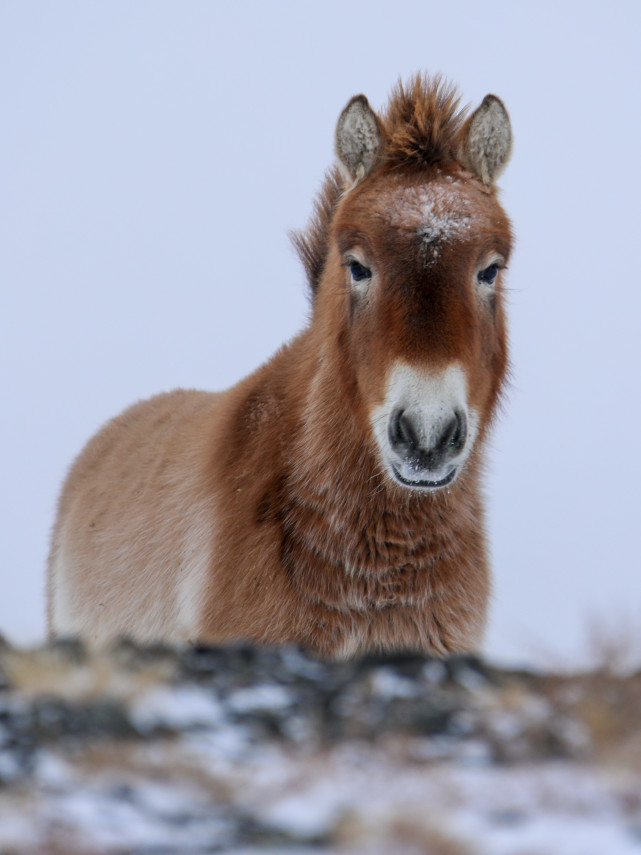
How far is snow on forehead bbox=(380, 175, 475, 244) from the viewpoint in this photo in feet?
13.2

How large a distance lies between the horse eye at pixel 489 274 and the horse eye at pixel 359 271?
507mm

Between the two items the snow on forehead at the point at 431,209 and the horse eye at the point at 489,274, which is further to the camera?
the horse eye at the point at 489,274

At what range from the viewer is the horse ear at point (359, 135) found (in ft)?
15.0

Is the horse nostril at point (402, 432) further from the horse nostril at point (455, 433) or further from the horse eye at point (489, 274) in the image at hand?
the horse eye at point (489, 274)

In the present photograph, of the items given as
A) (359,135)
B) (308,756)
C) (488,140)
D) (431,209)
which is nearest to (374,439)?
(431,209)

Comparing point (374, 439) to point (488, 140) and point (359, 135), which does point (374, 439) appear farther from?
point (488, 140)

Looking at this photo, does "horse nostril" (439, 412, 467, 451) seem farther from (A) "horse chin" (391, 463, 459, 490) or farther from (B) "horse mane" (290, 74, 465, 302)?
(B) "horse mane" (290, 74, 465, 302)

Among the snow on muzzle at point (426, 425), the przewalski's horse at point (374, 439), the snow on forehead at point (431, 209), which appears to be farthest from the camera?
the snow on forehead at point (431, 209)

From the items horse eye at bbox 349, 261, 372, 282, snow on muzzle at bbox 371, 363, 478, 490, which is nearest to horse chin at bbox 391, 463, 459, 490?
snow on muzzle at bbox 371, 363, 478, 490

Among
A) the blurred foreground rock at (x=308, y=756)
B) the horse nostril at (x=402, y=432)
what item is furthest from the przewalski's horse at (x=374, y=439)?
the blurred foreground rock at (x=308, y=756)

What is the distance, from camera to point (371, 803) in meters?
1.87

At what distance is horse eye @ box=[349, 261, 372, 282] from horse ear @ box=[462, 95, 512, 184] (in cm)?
84

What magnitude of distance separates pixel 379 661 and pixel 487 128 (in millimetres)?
3097

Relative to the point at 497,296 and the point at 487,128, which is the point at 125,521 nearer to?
the point at 497,296
